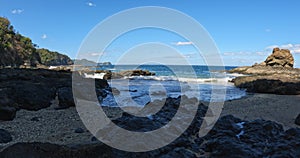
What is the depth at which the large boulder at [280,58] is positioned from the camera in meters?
59.6

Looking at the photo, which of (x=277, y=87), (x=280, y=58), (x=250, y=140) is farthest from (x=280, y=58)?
(x=250, y=140)

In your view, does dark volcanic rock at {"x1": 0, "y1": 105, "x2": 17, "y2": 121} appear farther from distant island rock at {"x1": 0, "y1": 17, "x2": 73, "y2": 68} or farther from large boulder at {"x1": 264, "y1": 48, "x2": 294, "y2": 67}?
large boulder at {"x1": 264, "y1": 48, "x2": 294, "y2": 67}

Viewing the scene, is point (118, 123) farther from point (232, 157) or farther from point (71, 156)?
point (232, 157)

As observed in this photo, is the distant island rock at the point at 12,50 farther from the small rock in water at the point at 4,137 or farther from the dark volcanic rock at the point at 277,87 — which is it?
the small rock in water at the point at 4,137

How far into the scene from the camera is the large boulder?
5962cm

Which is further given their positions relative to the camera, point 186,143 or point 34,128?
point 34,128

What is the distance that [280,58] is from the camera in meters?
59.9

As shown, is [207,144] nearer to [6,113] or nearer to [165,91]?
[6,113]

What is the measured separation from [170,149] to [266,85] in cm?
1796

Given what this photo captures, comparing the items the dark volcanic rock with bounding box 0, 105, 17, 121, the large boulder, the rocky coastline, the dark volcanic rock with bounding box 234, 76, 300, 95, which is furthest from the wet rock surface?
the large boulder

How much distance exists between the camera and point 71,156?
4.29m

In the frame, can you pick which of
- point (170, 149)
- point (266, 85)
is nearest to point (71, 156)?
point (170, 149)

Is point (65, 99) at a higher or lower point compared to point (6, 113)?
higher

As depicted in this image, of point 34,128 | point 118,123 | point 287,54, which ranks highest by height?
point 287,54
